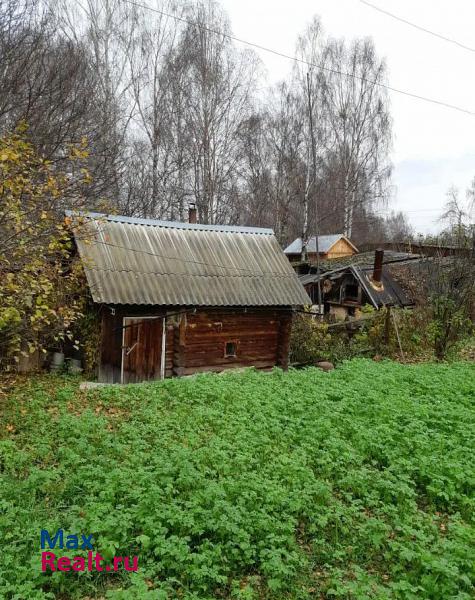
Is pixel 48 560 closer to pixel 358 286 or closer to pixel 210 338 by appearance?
pixel 210 338

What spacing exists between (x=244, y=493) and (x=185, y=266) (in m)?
8.80

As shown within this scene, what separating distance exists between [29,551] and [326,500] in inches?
118

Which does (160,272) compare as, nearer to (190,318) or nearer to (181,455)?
(190,318)

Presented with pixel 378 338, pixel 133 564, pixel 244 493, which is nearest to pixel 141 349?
pixel 244 493

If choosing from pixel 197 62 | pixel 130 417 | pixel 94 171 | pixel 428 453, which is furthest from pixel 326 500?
pixel 197 62

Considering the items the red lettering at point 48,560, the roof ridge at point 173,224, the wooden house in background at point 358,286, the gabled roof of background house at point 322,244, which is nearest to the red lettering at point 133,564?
the red lettering at point 48,560

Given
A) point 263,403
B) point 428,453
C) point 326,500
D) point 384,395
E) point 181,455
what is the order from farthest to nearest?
point 384,395 → point 263,403 → point 428,453 → point 181,455 → point 326,500

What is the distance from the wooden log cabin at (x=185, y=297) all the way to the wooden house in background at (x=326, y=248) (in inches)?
697

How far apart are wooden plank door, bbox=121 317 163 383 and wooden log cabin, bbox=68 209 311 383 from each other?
26mm

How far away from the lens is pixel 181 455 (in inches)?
213

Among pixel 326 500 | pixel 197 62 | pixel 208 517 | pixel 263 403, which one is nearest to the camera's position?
pixel 208 517

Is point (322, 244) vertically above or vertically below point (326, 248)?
above

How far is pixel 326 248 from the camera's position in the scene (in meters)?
31.6

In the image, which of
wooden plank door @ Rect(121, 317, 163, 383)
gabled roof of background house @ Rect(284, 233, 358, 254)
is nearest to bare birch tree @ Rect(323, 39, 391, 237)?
gabled roof of background house @ Rect(284, 233, 358, 254)
